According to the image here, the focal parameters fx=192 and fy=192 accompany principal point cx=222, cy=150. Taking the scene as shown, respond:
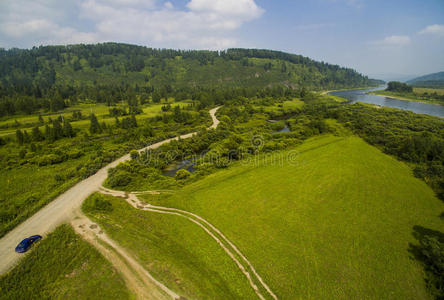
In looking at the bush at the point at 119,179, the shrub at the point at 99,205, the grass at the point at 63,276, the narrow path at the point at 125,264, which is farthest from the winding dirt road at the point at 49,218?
the narrow path at the point at 125,264

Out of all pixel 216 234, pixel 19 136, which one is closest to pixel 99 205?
pixel 216 234

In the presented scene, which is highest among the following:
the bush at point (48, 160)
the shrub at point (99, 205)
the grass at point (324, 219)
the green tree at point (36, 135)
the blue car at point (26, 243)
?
the green tree at point (36, 135)

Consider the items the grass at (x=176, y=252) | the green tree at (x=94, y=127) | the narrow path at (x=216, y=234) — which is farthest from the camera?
the green tree at (x=94, y=127)

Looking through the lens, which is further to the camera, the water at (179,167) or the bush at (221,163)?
the water at (179,167)

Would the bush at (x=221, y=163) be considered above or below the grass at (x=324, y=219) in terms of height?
above

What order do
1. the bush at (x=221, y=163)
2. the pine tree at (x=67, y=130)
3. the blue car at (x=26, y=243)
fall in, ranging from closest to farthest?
the blue car at (x=26, y=243), the bush at (x=221, y=163), the pine tree at (x=67, y=130)

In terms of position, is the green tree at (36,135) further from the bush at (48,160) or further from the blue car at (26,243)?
the blue car at (26,243)

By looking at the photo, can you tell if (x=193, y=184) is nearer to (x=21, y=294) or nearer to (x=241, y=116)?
(x=21, y=294)

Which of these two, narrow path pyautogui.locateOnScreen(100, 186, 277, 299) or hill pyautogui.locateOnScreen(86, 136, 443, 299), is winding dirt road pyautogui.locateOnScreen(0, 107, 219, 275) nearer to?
narrow path pyautogui.locateOnScreen(100, 186, 277, 299)

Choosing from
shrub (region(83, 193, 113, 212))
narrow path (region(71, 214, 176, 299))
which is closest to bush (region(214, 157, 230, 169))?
shrub (region(83, 193, 113, 212))
